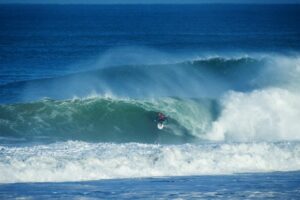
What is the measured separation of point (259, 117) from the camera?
25.2 m

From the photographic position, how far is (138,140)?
23.6 m

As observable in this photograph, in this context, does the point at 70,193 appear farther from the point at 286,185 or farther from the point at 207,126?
the point at 207,126

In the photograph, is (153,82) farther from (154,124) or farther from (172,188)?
(172,188)

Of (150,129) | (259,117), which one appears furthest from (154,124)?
(259,117)

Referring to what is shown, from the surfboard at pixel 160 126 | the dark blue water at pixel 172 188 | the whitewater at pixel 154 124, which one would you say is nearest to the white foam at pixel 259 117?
the whitewater at pixel 154 124

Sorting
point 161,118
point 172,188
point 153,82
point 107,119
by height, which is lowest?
point 172,188

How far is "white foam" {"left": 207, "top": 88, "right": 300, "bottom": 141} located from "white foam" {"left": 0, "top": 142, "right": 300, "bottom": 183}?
136 inches

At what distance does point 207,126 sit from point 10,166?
9334mm

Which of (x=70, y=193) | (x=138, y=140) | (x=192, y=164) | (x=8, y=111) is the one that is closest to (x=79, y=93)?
(x=8, y=111)

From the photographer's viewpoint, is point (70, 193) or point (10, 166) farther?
point (10, 166)

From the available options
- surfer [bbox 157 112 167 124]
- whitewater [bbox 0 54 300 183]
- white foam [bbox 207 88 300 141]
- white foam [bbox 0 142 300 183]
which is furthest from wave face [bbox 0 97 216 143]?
white foam [bbox 0 142 300 183]

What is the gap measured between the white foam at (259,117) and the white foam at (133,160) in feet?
11.3

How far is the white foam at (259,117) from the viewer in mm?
23812

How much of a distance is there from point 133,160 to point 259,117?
8.13m
